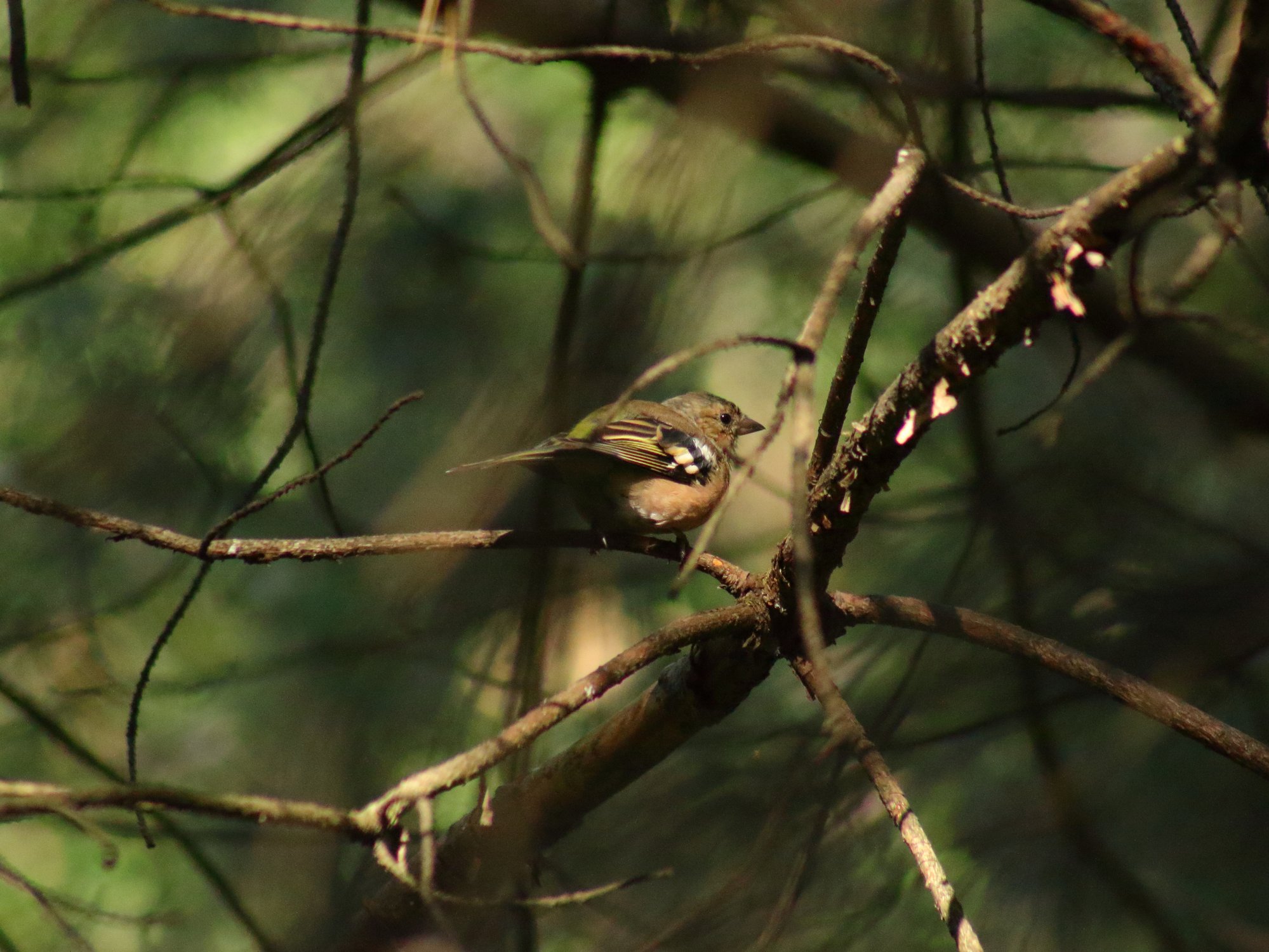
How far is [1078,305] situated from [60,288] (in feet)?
11.6

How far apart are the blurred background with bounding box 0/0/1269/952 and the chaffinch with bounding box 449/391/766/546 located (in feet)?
0.66

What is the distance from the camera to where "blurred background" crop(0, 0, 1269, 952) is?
3.13 meters

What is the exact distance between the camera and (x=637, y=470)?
370 cm

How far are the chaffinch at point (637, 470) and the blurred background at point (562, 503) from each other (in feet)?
0.66

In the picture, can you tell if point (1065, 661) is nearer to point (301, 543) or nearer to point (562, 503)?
point (301, 543)

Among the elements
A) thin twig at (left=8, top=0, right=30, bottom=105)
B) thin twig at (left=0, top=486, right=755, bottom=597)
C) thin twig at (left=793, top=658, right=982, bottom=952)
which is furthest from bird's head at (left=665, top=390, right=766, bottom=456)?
thin twig at (left=8, top=0, right=30, bottom=105)

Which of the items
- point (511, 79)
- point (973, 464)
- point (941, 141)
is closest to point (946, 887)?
point (973, 464)

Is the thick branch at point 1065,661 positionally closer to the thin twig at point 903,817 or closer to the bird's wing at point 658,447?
the thin twig at point 903,817

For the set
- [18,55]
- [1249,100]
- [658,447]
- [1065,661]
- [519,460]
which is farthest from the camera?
[658,447]

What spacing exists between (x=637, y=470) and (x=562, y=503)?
1.27ft

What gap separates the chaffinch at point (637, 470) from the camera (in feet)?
10.8

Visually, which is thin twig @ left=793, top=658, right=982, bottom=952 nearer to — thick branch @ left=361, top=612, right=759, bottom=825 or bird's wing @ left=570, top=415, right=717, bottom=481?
thick branch @ left=361, top=612, right=759, bottom=825

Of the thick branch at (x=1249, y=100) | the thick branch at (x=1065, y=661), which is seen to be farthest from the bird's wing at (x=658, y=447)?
the thick branch at (x=1249, y=100)

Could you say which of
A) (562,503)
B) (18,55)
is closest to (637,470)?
(562,503)
